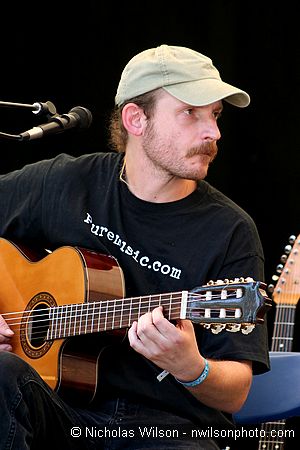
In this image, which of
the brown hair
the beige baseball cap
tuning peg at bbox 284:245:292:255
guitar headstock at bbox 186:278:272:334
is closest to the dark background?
tuning peg at bbox 284:245:292:255

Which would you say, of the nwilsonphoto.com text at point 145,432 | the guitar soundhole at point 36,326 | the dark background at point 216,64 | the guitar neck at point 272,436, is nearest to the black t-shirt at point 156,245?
the nwilsonphoto.com text at point 145,432

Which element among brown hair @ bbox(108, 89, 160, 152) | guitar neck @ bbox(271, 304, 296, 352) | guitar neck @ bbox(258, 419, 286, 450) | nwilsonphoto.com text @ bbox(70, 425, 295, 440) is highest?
brown hair @ bbox(108, 89, 160, 152)

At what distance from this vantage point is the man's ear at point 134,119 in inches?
129

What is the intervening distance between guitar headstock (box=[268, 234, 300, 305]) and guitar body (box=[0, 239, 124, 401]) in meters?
0.96

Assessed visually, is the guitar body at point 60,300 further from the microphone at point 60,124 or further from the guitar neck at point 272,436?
the guitar neck at point 272,436

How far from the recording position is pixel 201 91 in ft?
10.2

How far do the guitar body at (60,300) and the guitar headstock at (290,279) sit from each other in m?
0.96

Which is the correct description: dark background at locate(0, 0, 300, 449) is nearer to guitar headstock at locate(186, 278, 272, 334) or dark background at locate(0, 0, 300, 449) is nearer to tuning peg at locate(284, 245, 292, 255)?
tuning peg at locate(284, 245, 292, 255)

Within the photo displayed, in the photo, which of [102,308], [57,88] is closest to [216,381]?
[102,308]

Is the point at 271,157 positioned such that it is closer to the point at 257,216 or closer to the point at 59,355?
the point at 257,216

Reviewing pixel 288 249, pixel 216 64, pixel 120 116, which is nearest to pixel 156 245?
pixel 120 116

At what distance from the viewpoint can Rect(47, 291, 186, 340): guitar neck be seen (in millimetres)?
2775

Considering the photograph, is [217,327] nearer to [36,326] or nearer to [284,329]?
[36,326]

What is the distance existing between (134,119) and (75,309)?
691 mm
